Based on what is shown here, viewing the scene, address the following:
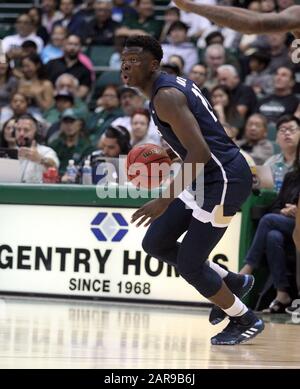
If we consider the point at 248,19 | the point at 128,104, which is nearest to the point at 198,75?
the point at 128,104

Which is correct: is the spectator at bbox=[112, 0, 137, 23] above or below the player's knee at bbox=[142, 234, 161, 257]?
above

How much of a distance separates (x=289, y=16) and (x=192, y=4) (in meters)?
0.48

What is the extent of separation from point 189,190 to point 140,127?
4.54 m

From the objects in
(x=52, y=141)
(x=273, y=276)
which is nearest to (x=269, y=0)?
(x=52, y=141)

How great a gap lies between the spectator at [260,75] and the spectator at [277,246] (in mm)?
4065

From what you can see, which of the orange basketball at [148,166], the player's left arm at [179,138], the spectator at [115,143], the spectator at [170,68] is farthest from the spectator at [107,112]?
the player's left arm at [179,138]

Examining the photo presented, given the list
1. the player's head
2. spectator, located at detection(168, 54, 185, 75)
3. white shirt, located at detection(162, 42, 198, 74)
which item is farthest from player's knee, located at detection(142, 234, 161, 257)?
white shirt, located at detection(162, 42, 198, 74)

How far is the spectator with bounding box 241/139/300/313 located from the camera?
30.0ft

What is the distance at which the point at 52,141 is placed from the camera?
12070 millimetres

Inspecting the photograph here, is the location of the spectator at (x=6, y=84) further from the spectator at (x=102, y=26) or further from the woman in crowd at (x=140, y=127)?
the woman in crowd at (x=140, y=127)

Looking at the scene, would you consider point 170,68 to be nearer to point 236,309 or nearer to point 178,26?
point 178,26

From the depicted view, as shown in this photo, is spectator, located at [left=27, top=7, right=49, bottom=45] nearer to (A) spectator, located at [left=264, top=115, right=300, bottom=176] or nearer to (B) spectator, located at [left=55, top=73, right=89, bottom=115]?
(B) spectator, located at [left=55, top=73, right=89, bottom=115]

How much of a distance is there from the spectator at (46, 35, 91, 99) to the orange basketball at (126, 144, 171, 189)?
24.4ft
